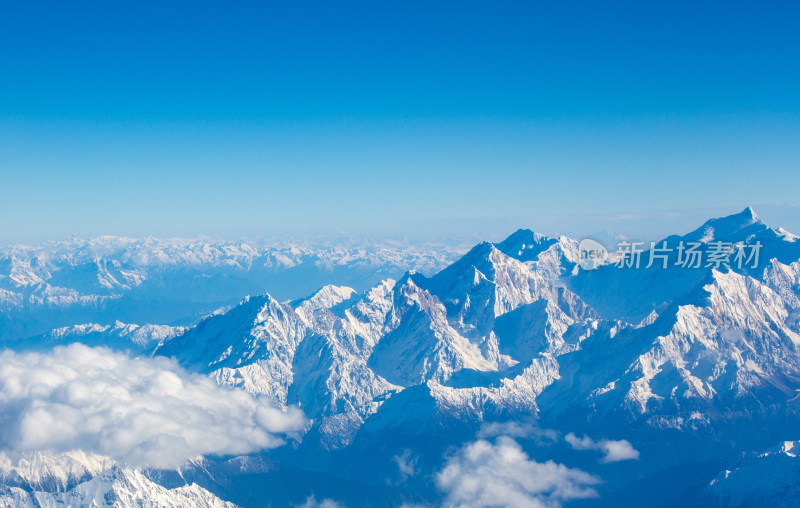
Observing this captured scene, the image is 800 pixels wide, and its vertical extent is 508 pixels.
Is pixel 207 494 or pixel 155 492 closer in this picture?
pixel 155 492

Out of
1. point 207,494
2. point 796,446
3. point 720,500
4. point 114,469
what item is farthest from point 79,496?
point 796,446

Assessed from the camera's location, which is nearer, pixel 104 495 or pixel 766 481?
pixel 104 495

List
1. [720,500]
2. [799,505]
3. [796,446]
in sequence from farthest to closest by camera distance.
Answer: [720,500] < [796,446] < [799,505]

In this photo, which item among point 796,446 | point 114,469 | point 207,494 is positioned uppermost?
point 796,446

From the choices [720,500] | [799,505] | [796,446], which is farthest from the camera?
[720,500]

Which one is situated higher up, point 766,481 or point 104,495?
point 766,481

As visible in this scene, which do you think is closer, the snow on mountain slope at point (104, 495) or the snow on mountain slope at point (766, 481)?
the snow on mountain slope at point (104, 495)

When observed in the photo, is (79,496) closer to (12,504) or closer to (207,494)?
(12,504)

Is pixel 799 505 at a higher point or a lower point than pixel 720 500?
higher

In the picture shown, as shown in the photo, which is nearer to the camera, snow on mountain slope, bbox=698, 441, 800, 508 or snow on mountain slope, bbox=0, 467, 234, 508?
snow on mountain slope, bbox=0, 467, 234, 508
